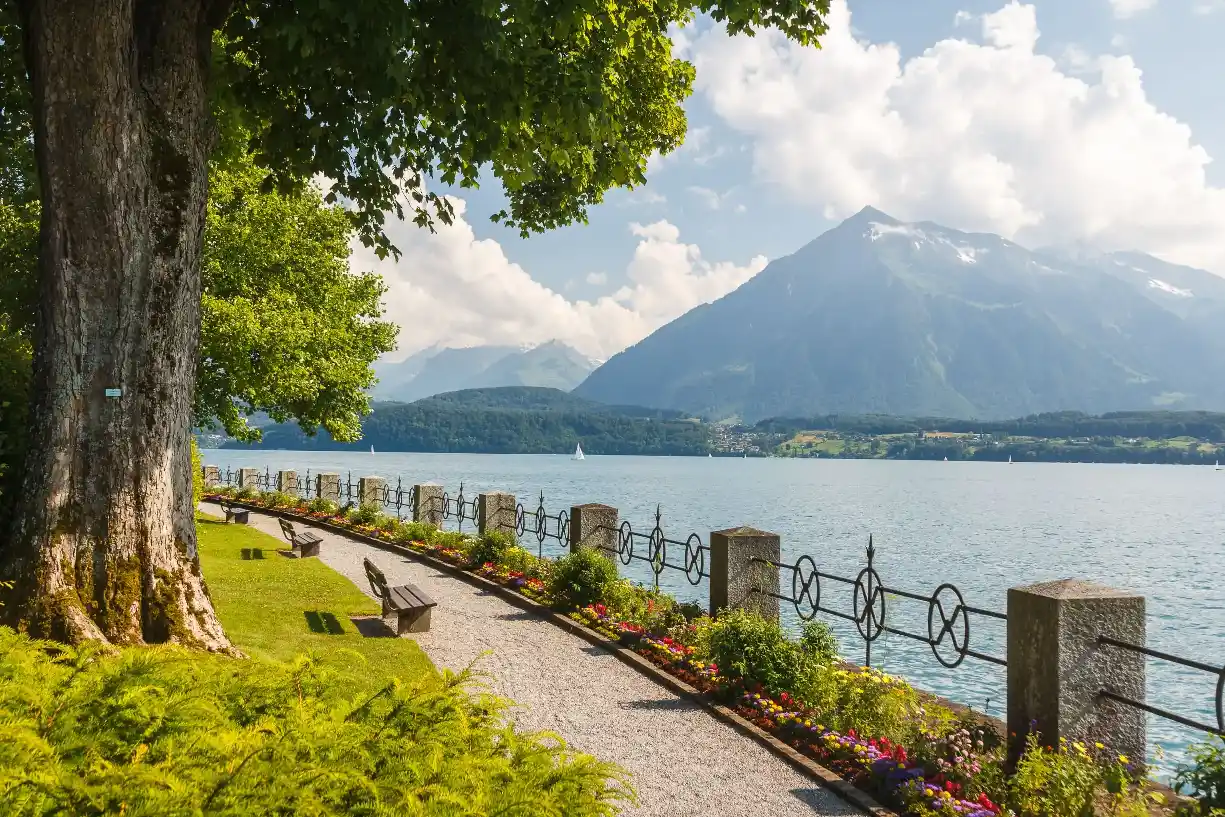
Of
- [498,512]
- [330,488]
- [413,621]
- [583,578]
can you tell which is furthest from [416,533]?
[330,488]

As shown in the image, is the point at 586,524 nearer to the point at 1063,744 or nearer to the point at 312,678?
the point at 1063,744

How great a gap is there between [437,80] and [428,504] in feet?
65.7

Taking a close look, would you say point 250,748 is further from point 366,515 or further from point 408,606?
point 366,515

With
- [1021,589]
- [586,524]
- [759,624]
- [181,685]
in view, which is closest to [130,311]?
[181,685]

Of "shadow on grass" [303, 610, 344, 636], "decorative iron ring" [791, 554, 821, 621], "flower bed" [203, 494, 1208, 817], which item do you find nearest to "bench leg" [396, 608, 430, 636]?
"shadow on grass" [303, 610, 344, 636]

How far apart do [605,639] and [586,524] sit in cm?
511

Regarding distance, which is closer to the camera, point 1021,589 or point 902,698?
point 1021,589

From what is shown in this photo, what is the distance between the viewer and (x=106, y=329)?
711cm

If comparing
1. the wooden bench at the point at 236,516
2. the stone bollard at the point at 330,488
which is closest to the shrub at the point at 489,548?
the wooden bench at the point at 236,516

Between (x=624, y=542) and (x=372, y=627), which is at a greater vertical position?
(x=624, y=542)

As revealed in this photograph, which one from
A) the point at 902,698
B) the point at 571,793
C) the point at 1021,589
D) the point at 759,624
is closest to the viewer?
the point at 571,793

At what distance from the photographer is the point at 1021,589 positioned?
7.39 meters

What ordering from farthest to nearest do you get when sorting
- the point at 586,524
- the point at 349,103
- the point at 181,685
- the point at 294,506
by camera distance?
the point at 294,506 < the point at 586,524 < the point at 349,103 < the point at 181,685

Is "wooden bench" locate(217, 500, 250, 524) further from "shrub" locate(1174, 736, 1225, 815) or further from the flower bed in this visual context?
"shrub" locate(1174, 736, 1225, 815)
